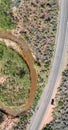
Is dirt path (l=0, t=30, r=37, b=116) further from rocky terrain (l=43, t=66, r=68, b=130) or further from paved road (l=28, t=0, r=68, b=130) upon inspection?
rocky terrain (l=43, t=66, r=68, b=130)

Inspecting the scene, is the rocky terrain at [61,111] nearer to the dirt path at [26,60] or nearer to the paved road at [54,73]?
the paved road at [54,73]

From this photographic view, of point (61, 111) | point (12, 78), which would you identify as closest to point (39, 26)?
point (12, 78)

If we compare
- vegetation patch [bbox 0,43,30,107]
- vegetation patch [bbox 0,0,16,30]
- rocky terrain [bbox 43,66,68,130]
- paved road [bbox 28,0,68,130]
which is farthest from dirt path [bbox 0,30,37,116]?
rocky terrain [bbox 43,66,68,130]

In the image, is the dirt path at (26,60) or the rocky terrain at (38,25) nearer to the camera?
the rocky terrain at (38,25)

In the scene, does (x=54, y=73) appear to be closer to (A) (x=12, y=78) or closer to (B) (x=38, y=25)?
(A) (x=12, y=78)

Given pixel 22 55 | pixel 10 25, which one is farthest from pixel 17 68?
pixel 10 25

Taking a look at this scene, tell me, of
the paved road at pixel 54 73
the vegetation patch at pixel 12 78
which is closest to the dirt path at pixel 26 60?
the vegetation patch at pixel 12 78
